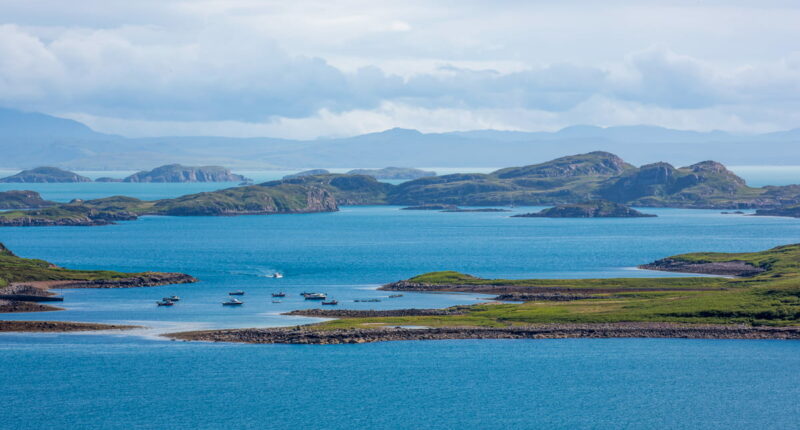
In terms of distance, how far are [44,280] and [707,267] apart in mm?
106207

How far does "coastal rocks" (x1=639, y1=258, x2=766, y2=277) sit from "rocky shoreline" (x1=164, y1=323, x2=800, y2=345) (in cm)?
5972

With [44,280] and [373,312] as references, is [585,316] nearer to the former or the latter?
[373,312]

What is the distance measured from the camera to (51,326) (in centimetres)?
11562

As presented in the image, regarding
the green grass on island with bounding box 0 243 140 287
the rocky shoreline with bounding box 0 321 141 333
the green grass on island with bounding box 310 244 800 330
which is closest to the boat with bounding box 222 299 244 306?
the rocky shoreline with bounding box 0 321 141 333

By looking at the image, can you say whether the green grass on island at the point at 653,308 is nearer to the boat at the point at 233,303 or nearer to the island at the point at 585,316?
the island at the point at 585,316

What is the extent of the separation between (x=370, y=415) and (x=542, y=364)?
2257 centimetres

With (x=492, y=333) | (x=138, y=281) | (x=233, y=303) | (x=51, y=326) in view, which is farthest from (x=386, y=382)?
(x=138, y=281)

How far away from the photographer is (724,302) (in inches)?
4911

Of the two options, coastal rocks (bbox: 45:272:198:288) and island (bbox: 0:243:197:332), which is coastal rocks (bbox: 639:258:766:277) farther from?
island (bbox: 0:243:197:332)

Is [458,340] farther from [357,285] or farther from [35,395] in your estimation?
[357,285]

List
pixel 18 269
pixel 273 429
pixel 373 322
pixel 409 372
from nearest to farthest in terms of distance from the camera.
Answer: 1. pixel 273 429
2. pixel 409 372
3. pixel 373 322
4. pixel 18 269

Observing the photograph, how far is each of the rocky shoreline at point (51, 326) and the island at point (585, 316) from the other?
10249mm

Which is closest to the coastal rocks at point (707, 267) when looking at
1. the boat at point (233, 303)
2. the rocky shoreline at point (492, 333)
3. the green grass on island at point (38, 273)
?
the rocky shoreline at point (492, 333)

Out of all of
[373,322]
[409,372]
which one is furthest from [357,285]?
[409,372]
